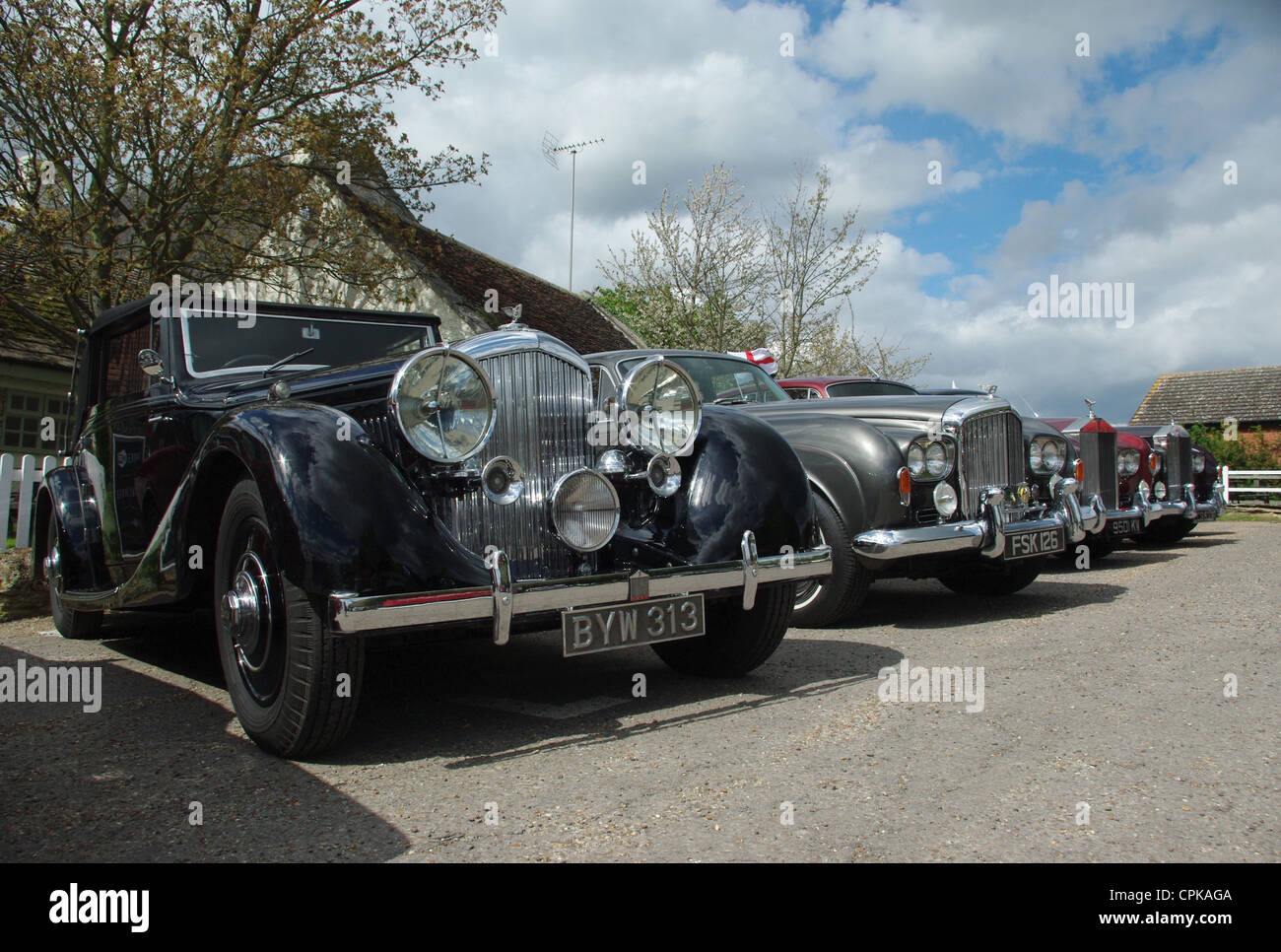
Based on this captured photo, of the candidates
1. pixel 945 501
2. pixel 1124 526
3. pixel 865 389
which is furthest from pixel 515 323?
pixel 1124 526

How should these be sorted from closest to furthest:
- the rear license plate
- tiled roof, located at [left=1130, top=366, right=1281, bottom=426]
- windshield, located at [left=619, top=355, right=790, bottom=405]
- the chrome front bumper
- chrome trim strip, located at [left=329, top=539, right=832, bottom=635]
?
chrome trim strip, located at [left=329, top=539, right=832, bottom=635], the chrome front bumper, windshield, located at [left=619, top=355, right=790, bottom=405], the rear license plate, tiled roof, located at [left=1130, top=366, right=1281, bottom=426]

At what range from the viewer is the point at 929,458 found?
563 cm

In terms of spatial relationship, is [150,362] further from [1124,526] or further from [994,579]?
[1124,526]

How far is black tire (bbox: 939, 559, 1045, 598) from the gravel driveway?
1.48 m

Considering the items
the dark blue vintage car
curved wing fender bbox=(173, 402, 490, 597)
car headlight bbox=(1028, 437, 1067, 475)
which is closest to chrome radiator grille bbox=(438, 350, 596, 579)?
the dark blue vintage car

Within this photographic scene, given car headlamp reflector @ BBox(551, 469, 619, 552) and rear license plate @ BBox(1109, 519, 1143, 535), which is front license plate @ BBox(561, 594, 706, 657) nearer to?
car headlamp reflector @ BBox(551, 469, 619, 552)

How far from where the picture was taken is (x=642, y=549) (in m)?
3.80

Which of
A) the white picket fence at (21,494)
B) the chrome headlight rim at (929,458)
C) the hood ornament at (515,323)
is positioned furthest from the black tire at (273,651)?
the white picket fence at (21,494)

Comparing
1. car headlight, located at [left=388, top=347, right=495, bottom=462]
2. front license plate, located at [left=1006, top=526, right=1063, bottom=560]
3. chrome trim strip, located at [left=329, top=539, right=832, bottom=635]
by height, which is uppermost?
car headlight, located at [left=388, top=347, right=495, bottom=462]

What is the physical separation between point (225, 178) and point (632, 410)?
30.3 feet

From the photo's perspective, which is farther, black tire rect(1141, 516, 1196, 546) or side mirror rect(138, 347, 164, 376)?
black tire rect(1141, 516, 1196, 546)

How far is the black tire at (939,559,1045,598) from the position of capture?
6.70 meters

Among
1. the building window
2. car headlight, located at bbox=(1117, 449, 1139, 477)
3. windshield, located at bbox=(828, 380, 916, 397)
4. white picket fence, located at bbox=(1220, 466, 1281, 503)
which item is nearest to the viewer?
windshield, located at bbox=(828, 380, 916, 397)
